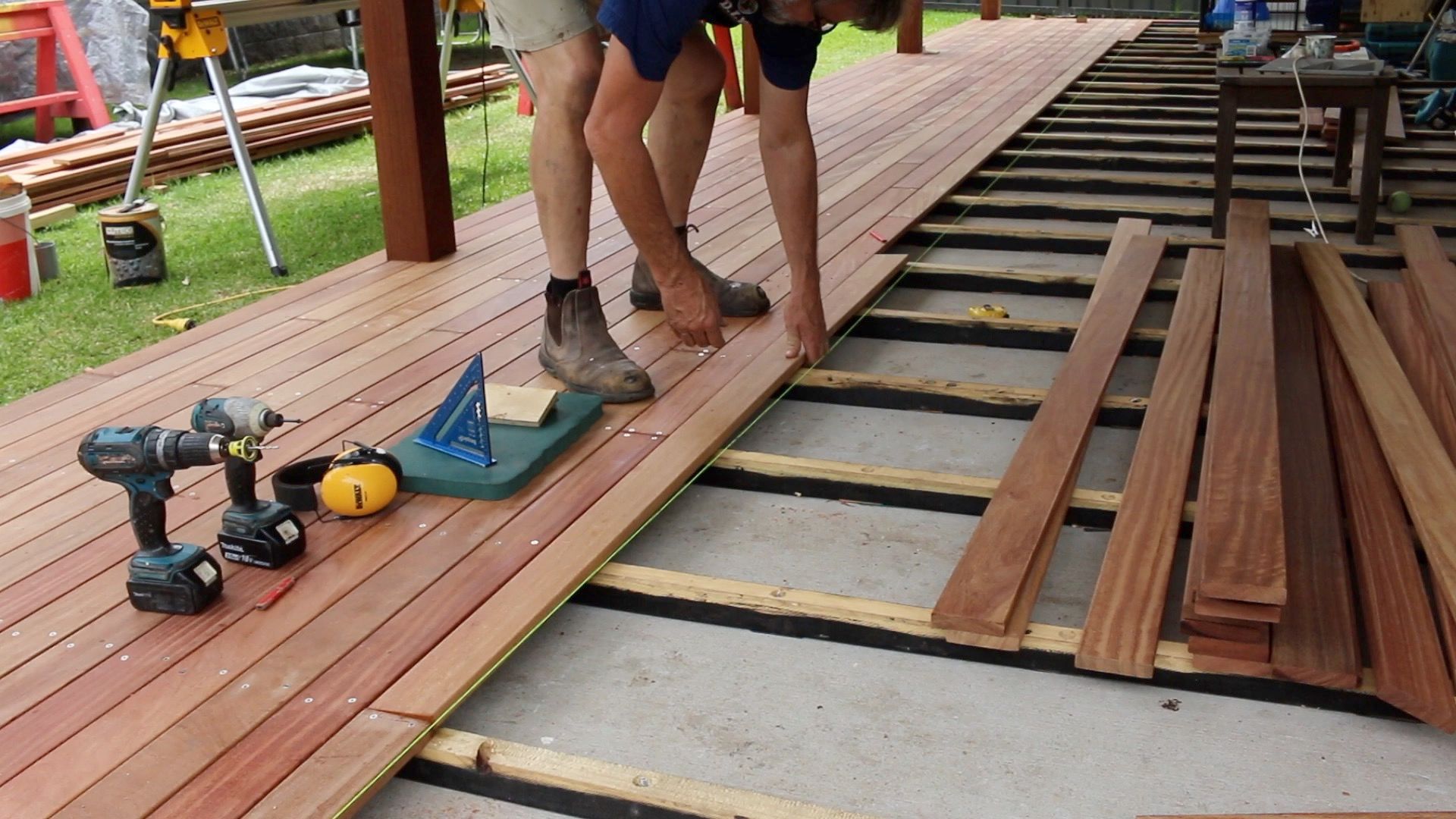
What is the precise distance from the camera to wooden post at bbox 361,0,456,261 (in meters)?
3.51

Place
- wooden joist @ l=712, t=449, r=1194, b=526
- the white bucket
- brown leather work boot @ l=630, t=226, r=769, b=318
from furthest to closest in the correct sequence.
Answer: the white bucket, brown leather work boot @ l=630, t=226, r=769, b=318, wooden joist @ l=712, t=449, r=1194, b=526

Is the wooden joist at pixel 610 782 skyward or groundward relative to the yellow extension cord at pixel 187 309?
groundward

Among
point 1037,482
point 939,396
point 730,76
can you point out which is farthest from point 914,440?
point 730,76

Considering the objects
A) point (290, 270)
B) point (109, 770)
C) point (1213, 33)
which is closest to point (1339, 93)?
point (290, 270)

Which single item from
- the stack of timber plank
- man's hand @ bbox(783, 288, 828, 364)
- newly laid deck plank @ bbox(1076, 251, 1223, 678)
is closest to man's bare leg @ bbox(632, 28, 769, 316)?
man's hand @ bbox(783, 288, 828, 364)

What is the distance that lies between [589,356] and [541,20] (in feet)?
2.17

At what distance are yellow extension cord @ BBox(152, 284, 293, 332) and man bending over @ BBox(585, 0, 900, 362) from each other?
5.11 ft

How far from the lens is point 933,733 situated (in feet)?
5.37

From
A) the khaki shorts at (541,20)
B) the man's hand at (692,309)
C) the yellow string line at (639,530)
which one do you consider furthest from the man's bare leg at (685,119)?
the yellow string line at (639,530)

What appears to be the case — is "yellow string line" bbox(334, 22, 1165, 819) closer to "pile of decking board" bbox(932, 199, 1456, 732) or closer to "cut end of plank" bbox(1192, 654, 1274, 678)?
"pile of decking board" bbox(932, 199, 1456, 732)

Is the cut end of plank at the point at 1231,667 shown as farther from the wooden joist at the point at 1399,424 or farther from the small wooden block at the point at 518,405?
the small wooden block at the point at 518,405

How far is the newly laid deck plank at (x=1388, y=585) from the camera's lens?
159 cm

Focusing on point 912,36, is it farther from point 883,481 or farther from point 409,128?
point 883,481

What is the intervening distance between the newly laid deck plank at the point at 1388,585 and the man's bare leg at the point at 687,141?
135 cm
